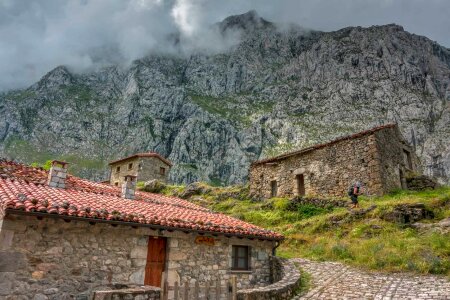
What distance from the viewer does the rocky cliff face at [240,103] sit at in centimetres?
8288

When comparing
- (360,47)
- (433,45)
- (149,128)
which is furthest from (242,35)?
(433,45)

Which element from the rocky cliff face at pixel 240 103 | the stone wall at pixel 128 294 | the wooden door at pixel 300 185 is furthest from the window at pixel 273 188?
the rocky cliff face at pixel 240 103

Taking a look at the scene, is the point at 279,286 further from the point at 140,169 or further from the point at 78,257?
the point at 140,169

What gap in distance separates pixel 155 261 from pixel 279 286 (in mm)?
4149

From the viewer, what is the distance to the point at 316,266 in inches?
528

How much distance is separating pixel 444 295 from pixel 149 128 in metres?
91.7

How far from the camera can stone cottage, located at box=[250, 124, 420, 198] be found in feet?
71.5

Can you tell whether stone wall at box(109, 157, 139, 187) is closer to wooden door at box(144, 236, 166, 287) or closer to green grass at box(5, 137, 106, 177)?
wooden door at box(144, 236, 166, 287)

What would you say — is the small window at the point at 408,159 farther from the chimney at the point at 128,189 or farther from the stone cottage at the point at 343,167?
the chimney at the point at 128,189

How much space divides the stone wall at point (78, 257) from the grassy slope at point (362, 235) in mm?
5967

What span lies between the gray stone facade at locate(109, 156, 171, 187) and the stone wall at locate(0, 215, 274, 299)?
30.7 metres

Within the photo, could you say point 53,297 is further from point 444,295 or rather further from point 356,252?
point 356,252

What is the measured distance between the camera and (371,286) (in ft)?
33.3

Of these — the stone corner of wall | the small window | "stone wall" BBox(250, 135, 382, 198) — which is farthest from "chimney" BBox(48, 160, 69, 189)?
the small window
